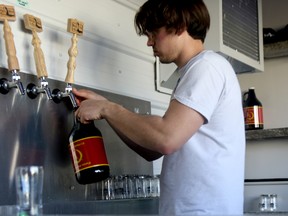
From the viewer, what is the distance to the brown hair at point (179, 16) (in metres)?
1.64

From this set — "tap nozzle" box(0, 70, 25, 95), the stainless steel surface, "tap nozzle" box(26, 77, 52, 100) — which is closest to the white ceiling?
the stainless steel surface

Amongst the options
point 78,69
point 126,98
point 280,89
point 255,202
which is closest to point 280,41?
point 280,89

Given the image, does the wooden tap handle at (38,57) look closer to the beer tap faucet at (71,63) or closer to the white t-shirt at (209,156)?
the beer tap faucet at (71,63)

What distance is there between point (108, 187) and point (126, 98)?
442 millimetres

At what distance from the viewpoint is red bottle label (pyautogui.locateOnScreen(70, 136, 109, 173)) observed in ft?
5.66

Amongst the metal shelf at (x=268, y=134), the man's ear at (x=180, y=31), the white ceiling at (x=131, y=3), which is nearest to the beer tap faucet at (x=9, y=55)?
the man's ear at (x=180, y=31)

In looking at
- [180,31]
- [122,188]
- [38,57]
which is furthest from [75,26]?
[122,188]

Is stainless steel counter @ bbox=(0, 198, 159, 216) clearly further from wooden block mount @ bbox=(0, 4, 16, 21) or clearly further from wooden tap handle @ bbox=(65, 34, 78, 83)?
wooden block mount @ bbox=(0, 4, 16, 21)

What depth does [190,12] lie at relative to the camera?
1649 mm

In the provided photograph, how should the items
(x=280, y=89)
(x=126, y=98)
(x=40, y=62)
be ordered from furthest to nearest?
(x=280, y=89)
(x=126, y=98)
(x=40, y=62)

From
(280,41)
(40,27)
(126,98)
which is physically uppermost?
(280,41)

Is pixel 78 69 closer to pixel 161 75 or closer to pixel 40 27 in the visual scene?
pixel 40 27

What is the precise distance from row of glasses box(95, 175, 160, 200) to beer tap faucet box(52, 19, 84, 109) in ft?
1.21

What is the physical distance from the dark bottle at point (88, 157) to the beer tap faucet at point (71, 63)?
153 mm
